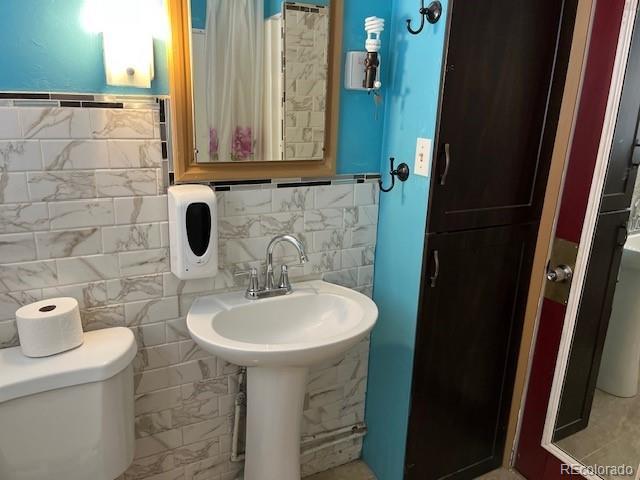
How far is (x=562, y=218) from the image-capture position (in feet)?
5.70

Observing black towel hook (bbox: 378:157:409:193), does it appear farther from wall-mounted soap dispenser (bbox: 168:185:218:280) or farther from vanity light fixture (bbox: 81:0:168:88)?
vanity light fixture (bbox: 81:0:168:88)

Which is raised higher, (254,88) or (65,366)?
(254,88)

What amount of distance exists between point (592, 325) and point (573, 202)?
0.46 metres

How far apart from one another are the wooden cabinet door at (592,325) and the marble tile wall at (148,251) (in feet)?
2.56

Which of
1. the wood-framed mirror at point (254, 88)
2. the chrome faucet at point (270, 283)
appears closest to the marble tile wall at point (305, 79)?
the wood-framed mirror at point (254, 88)

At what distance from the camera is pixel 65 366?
4.10 feet

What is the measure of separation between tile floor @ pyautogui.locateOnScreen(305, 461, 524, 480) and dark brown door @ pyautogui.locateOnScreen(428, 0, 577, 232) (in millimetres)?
1101

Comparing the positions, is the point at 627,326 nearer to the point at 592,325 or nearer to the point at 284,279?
the point at 592,325

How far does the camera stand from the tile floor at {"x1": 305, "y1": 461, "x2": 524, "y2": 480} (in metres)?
1.97

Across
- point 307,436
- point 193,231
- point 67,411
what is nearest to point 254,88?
point 193,231

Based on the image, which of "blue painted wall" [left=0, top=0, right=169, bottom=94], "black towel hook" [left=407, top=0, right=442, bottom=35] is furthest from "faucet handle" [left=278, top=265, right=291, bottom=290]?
"black towel hook" [left=407, top=0, right=442, bottom=35]

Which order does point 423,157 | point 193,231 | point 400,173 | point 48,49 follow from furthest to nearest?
point 400,173 < point 423,157 < point 193,231 < point 48,49

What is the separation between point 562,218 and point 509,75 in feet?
1.84

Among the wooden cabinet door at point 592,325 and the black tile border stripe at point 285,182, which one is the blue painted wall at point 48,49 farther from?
the wooden cabinet door at point 592,325
